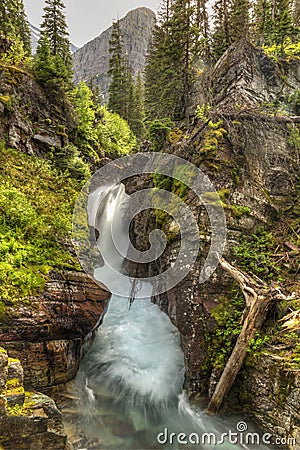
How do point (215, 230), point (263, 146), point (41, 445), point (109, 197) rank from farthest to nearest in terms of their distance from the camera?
point (109, 197) → point (263, 146) → point (215, 230) → point (41, 445)

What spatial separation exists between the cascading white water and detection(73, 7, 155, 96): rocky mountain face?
210 feet

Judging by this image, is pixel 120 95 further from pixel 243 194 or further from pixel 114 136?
pixel 243 194

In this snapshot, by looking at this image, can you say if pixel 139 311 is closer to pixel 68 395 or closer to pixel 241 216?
pixel 68 395

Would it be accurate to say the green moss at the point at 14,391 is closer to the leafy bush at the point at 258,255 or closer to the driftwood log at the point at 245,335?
the driftwood log at the point at 245,335

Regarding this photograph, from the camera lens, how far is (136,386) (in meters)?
7.66

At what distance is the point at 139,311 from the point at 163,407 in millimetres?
4380

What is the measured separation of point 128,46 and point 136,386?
75.0m

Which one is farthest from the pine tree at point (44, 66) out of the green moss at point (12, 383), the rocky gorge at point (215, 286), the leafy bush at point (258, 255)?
the green moss at point (12, 383)

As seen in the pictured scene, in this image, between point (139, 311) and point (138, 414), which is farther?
point (139, 311)

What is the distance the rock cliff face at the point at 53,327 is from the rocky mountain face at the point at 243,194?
2580 mm

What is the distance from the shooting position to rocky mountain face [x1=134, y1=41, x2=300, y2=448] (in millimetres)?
6043

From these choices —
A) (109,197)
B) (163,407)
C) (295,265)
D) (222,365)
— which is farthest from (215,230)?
(109,197)

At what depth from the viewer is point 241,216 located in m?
8.49

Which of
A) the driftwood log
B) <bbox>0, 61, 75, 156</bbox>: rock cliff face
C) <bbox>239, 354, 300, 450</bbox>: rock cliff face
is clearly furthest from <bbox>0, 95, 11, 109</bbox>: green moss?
<bbox>239, 354, 300, 450</bbox>: rock cliff face
